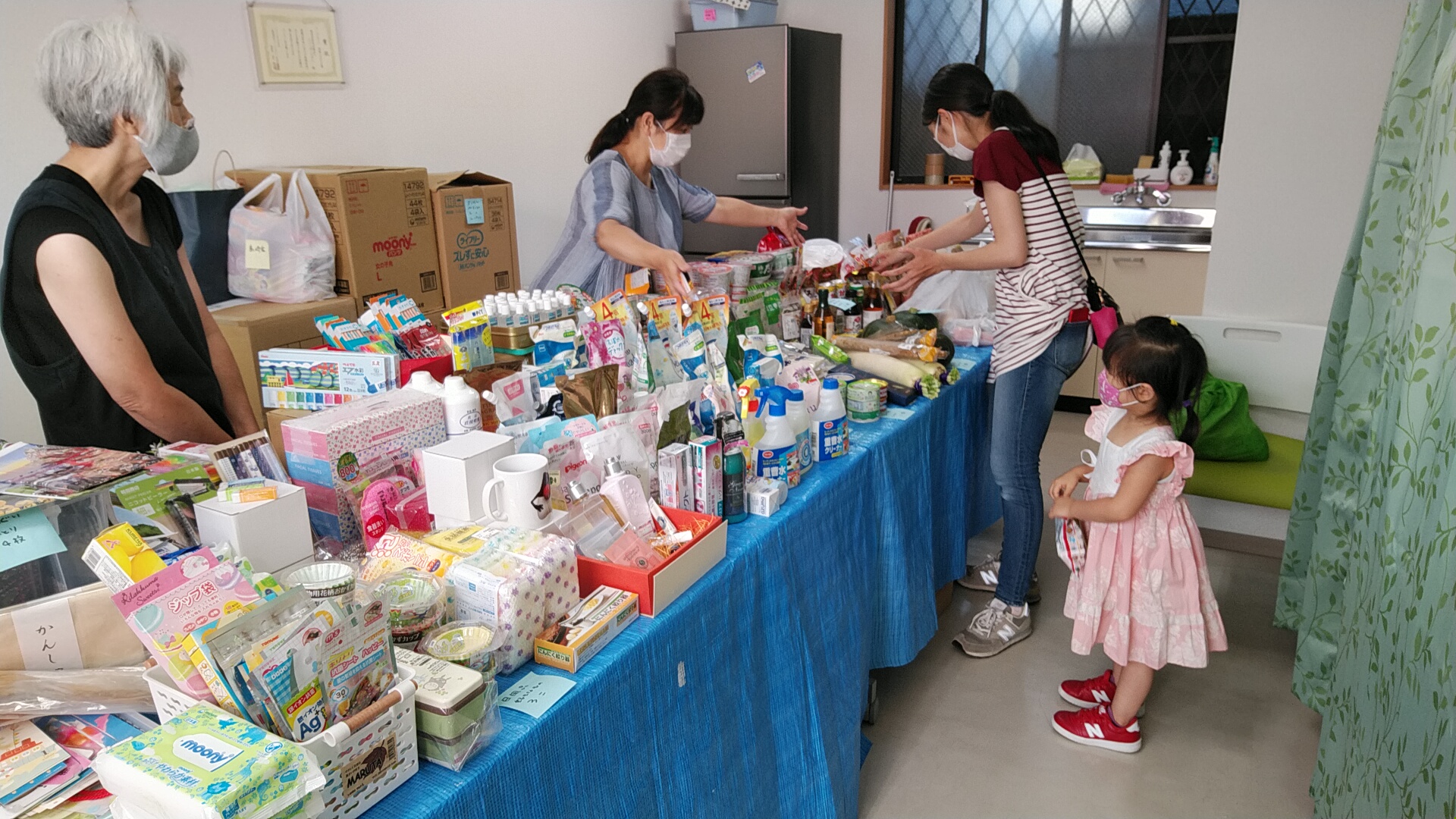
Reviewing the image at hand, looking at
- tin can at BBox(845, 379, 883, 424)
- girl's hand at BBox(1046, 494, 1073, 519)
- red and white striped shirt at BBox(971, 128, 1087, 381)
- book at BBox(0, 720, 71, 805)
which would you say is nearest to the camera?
book at BBox(0, 720, 71, 805)

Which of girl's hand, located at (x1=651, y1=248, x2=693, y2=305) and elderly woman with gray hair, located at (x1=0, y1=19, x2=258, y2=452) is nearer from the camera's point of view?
elderly woman with gray hair, located at (x1=0, y1=19, x2=258, y2=452)

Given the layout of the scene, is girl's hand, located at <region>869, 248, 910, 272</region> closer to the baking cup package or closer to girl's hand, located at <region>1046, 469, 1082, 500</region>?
girl's hand, located at <region>1046, 469, 1082, 500</region>

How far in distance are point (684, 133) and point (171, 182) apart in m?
1.71

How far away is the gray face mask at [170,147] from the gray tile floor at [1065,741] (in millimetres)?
2059

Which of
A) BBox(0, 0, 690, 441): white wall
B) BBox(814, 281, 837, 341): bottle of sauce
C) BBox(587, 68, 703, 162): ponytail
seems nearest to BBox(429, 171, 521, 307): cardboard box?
BBox(0, 0, 690, 441): white wall

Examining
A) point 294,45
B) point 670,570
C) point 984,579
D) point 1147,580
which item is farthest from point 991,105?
point 294,45

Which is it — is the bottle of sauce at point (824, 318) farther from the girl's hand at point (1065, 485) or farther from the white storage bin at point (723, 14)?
the white storage bin at point (723, 14)

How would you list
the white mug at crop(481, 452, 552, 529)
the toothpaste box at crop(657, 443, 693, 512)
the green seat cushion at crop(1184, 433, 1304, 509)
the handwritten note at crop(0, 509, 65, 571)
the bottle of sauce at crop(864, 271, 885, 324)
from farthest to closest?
the bottle of sauce at crop(864, 271, 885, 324) < the green seat cushion at crop(1184, 433, 1304, 509) < the toothpaste box at crop(657, 443, 693, 512) < the white mug at crop(481, 452, 552, 529) < the handwritten note at crop(0, 509, 65, 571)

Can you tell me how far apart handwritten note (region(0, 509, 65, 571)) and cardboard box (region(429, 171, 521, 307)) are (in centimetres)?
246

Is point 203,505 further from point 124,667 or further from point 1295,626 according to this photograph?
point 1295,626

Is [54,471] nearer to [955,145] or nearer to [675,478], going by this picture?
[675,478]

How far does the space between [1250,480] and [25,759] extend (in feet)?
9.37

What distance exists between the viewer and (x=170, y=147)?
1.87m

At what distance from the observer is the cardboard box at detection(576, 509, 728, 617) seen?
1285 mm
